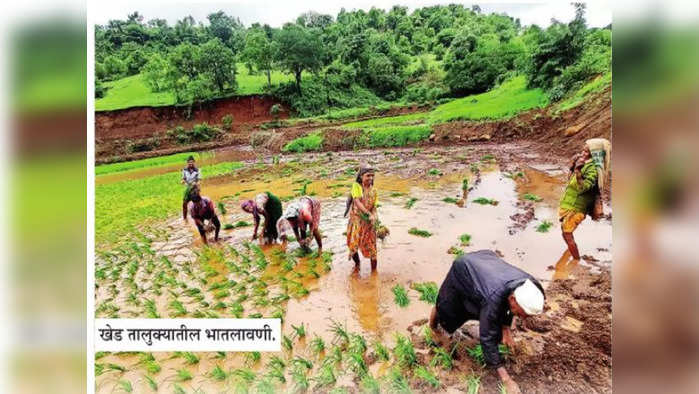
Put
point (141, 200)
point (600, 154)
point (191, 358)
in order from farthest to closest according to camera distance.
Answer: point (141, 200) → point (600, 154) → point (191, 358)

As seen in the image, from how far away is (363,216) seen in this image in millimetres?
4090

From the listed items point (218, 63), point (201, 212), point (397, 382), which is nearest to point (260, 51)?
point (218, 63)

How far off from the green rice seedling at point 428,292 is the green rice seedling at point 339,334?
89 cm

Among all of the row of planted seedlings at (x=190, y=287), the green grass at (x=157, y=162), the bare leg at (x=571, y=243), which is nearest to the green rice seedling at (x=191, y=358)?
the row of planted seedlings at (x=190, y=287)

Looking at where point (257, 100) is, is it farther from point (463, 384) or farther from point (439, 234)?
point (463, 384)

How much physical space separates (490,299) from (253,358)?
7.12 feet

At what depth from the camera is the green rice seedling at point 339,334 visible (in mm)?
3391

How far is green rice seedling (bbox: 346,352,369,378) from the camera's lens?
3121mm

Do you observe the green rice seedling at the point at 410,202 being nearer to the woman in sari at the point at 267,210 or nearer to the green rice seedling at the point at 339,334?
the woman in sari at the point at 267,210

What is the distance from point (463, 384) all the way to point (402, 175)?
12.6 ft

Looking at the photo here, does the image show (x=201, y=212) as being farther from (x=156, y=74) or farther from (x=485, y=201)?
(x=485, y=201)

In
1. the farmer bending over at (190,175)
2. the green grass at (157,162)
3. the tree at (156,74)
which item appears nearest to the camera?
the tree at (156,74)
